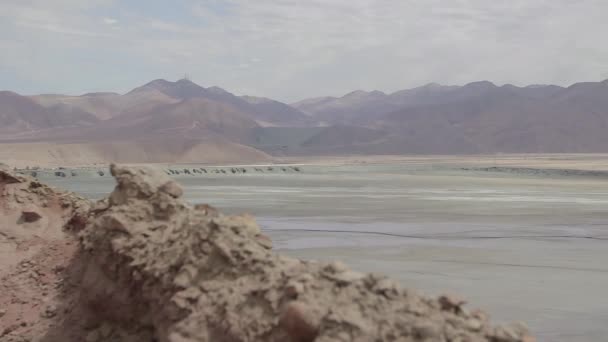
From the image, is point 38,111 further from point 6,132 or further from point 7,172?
point 7,172

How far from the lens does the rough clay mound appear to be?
388cm

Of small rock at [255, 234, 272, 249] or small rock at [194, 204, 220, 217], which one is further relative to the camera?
small rock at [194, 204, 220, 217]

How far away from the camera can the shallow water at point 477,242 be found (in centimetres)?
1009

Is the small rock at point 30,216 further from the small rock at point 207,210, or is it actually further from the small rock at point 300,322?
the small rock at point 300,322

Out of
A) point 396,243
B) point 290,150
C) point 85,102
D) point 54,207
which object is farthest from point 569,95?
point 54,207

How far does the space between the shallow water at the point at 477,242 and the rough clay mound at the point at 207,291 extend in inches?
181

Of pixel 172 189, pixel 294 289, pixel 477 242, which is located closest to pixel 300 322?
pixel 294 289

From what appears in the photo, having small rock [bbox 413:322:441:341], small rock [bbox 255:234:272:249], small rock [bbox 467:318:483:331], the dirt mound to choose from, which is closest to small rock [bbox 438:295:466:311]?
small rock [bbox 467:318:483:331]

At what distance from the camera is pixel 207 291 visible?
15.0 feet

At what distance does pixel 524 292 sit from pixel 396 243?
222 inches

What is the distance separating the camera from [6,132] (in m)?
150

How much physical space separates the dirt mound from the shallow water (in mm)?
4876

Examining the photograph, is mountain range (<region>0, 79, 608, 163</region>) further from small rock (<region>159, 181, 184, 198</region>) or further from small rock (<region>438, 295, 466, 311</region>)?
small rock (<region>438, 295, 466, 311</region>)

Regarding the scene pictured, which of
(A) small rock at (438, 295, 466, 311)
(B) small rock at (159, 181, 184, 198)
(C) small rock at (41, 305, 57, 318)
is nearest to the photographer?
(A) small rock at (438, 295, 466, 311)
